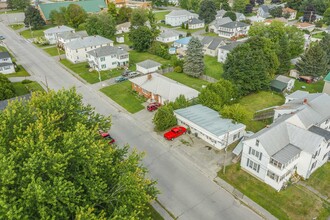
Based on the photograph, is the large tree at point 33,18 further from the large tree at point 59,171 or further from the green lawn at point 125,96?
the large tree at point 59,171

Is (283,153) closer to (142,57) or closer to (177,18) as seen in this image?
(142,57)

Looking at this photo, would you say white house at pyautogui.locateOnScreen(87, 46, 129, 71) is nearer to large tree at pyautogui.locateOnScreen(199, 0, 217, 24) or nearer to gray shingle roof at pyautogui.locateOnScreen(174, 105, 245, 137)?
gray shingle roof at pyautogui.locateOnScreen(174, 105, 245, 137)

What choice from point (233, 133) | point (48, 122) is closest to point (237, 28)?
point (233, 133)

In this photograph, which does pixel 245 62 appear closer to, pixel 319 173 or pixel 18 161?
pixel 319 173

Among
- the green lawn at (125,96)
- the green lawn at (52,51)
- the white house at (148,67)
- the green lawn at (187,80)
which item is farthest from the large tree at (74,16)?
the green lawn at (187,80)

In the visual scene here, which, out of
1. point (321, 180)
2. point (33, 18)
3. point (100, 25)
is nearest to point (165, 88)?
point (321, 180)

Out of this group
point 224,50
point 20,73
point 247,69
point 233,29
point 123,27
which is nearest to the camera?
point 247,69
